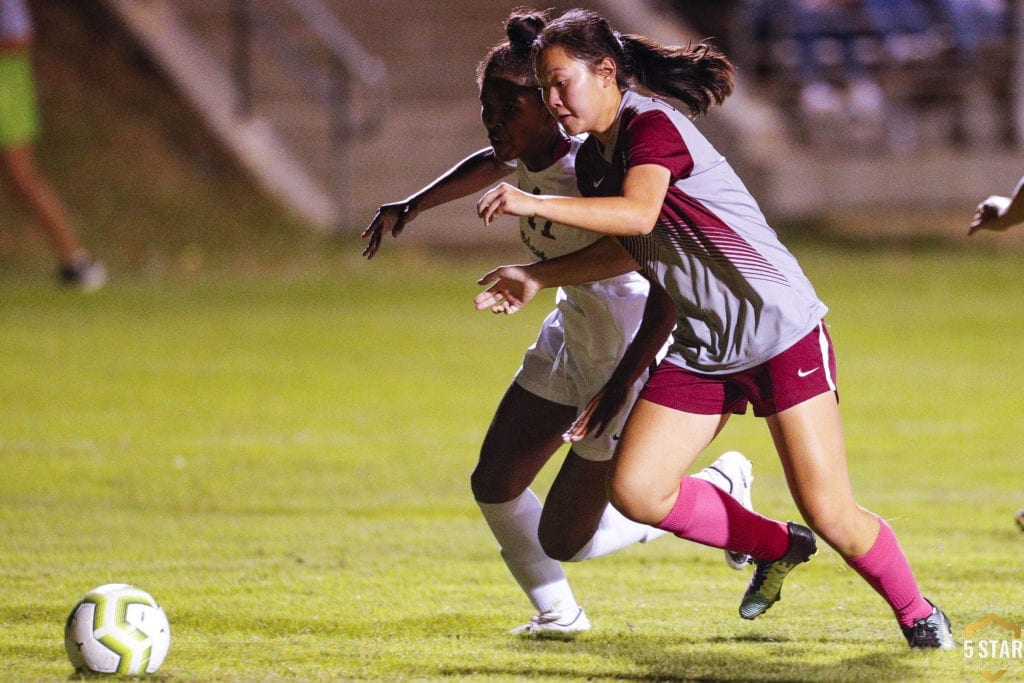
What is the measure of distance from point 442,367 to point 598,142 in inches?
333

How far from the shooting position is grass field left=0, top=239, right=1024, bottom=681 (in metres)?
5.25

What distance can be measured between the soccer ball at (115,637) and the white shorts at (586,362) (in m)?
1.49

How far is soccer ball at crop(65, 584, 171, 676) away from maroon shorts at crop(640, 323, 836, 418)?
65.5 inches

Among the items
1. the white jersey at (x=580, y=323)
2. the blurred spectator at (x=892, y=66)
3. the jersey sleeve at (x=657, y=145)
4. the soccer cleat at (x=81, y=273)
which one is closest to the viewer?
the jersey sleeve at (x=657, y=145)

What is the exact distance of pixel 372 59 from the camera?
23594 millimetres

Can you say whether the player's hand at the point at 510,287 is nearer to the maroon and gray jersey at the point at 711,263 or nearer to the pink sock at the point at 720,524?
the maroon and gray jersey at the point at 711,263

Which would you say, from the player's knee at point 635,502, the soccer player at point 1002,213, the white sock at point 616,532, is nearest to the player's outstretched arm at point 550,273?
the player's knee at point 635,502

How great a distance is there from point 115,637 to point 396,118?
18.6 meters

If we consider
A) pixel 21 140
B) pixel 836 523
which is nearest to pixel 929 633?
pixel 836 523

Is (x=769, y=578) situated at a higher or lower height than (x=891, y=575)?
lower

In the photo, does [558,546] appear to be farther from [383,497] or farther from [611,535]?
[383,497]

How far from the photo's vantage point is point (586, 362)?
5398 millimetres

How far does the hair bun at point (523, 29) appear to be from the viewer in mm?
5055

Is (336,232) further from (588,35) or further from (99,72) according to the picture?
(588,35)
